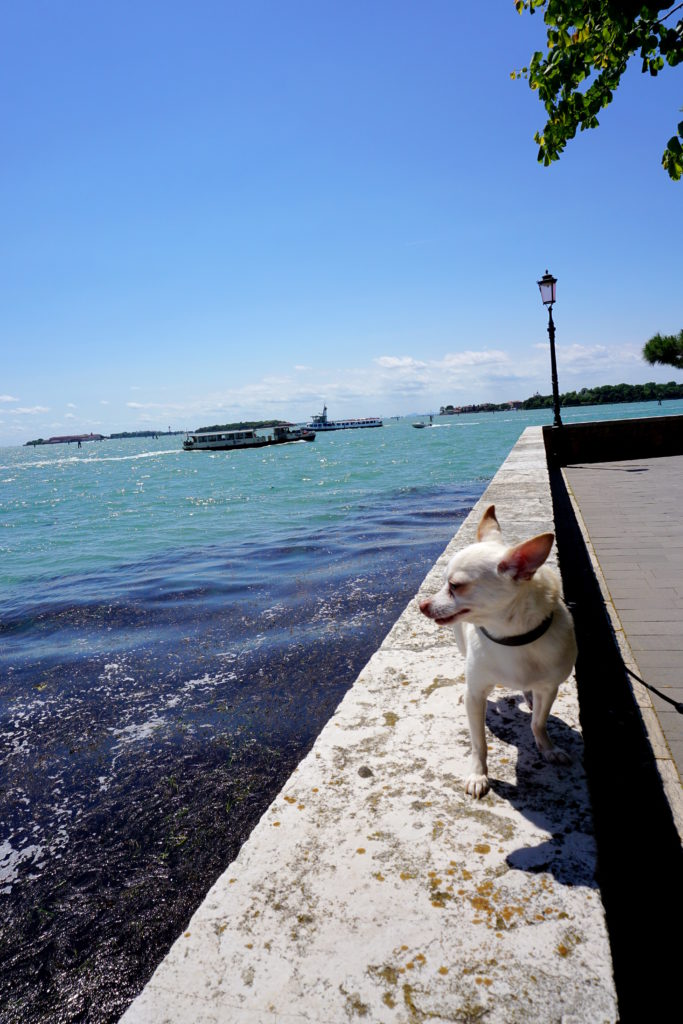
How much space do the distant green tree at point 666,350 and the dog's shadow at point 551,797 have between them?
33162 mm

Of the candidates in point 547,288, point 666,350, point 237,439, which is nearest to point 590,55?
point 547,288

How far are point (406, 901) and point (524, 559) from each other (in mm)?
1113

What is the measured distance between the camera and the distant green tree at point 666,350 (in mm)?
30328

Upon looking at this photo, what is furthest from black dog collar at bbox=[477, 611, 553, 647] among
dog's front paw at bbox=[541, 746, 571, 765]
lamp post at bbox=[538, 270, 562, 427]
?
lamp post at bbox=[538, 270, 562, 427]

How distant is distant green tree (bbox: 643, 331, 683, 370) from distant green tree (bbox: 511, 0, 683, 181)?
30.6 m

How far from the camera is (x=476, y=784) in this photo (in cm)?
201

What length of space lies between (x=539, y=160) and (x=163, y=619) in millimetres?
7208

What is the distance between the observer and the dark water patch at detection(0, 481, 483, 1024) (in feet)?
9.53

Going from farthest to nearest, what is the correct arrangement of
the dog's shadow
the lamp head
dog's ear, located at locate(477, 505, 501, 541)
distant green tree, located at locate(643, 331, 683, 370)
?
distant green tree, located at locate(643, 331, 683, 370), the lamp head, dog's ear, located at locate(477, 505, 501, 541), the dog's shadow

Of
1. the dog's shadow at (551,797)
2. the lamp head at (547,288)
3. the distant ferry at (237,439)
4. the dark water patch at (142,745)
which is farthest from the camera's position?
the distant ferry at (237,439)

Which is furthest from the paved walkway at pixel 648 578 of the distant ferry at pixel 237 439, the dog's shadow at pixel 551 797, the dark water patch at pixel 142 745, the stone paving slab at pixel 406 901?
the distant ferry at pixel 237 439

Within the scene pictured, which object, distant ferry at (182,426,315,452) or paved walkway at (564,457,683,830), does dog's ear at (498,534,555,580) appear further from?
distant ferry at (182,426,315,452)

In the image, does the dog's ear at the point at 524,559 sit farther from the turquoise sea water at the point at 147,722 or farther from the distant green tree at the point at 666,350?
the distant green tree at the point at 666,350

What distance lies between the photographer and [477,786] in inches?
78.7
